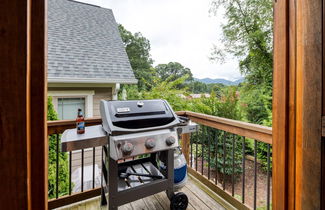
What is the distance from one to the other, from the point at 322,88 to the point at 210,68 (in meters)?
6.05

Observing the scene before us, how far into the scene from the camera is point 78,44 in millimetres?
4629

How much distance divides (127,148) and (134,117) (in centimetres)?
31

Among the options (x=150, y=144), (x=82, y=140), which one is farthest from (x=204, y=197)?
(x=82, y=140)

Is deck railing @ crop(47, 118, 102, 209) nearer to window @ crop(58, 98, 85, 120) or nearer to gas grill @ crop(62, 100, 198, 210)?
gas grill @ crop(62, 100, 198, 210)

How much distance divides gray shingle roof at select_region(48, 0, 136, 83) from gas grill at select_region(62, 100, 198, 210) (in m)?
2.70

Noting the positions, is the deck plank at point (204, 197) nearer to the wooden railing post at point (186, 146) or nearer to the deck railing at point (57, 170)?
the wooden railing post at point (186, 146)

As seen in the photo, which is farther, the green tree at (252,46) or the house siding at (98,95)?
the green tree at (252,46)

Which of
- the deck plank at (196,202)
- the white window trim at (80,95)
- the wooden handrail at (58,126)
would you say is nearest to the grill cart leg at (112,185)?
the wooden handrail at (58,126)

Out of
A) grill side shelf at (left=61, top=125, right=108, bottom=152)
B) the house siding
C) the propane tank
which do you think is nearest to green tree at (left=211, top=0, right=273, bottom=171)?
the propane tank

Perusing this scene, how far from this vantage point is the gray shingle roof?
4.02 metres

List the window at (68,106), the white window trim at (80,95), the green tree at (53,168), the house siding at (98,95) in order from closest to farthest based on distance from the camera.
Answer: the green tree at (53,168) → the white window trim at (80,95) → the window at (68,106) → the house siding at (98,95)

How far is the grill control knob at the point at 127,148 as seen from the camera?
139 centimetres

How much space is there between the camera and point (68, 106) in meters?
3.92
